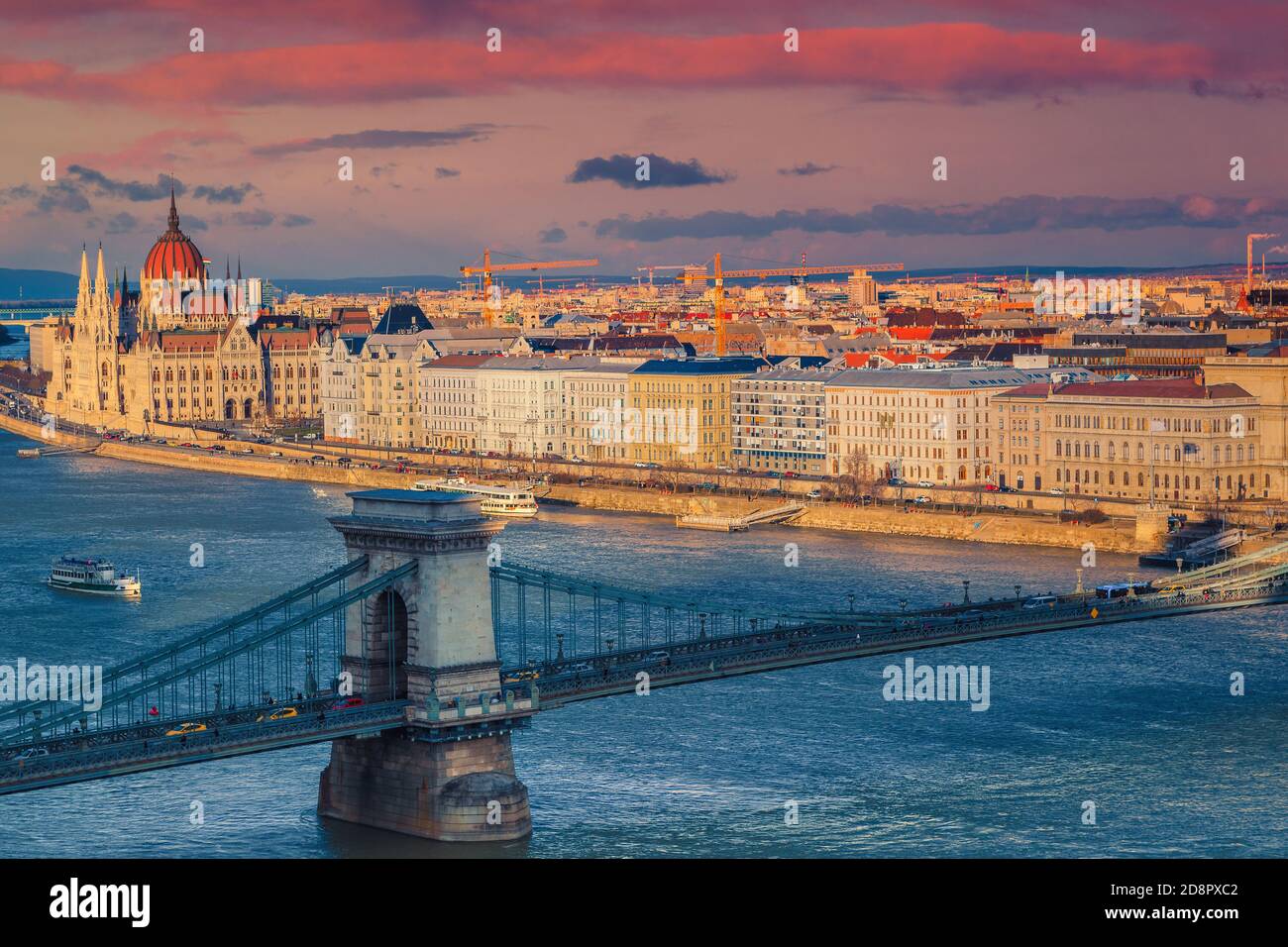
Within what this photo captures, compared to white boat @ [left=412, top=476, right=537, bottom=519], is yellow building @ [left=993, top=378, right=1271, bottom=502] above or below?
above

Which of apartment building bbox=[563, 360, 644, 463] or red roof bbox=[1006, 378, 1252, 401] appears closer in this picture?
red roof bbox=[1006, 378, 1252, 401]

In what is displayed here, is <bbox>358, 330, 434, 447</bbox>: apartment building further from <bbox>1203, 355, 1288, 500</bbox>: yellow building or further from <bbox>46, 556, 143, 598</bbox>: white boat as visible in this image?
<bbox>46, 556, 143, 598</bbox>: white boat

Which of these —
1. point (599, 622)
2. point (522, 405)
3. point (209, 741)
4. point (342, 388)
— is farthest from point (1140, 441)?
point (342, 388)

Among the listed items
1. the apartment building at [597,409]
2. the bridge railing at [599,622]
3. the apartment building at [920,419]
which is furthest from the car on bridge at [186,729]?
the apartment building at [597,409]

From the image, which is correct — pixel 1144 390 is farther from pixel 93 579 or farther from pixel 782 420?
pixel 93 579

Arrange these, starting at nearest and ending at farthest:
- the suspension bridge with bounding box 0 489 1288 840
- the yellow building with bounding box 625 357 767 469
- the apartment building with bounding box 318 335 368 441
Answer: the suspension bridge with bounding box 0 489 1288 840, the yellow building with bounding box 625 357 767 469, the apartment building with bounding box 318 335 368 441

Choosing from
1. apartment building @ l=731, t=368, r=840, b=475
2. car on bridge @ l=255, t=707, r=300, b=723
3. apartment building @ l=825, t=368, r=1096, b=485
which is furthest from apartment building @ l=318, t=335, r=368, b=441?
car on bridge @ l=255, t=707, r=300, b=723
